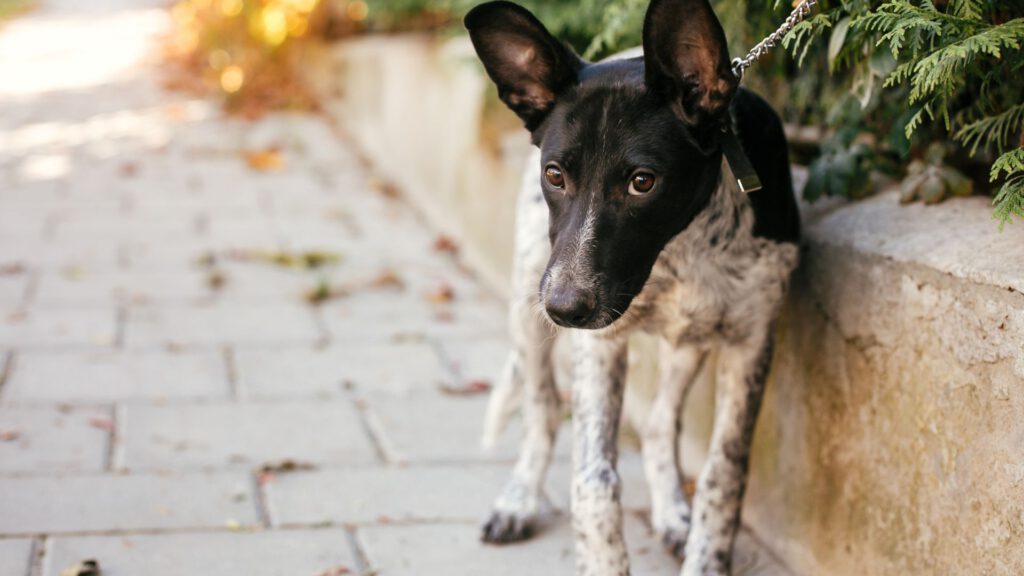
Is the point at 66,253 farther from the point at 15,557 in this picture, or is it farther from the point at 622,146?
the point at 622,146

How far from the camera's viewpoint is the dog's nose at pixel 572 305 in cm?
263

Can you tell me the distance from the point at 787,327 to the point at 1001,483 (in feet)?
3.32

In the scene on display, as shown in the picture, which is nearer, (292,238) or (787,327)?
(787,327)

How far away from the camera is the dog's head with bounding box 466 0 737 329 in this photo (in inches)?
104

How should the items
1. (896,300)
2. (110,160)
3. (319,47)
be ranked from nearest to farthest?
(896,300) → (110,160) → (319,47)

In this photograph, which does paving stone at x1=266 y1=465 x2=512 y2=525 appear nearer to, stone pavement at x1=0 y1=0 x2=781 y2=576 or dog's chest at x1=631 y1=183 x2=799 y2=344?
stone pavement at x1=0 y1=0 x2=781 y2=576

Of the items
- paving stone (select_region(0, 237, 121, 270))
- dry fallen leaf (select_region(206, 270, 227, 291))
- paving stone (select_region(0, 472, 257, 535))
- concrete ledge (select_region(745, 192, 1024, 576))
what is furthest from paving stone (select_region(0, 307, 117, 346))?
concrete ledge (select_region(745, 192, 1024, 576))

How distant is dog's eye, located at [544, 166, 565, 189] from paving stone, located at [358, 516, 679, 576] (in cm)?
127

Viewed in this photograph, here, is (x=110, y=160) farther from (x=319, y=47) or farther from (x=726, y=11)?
(x=726, y=11)

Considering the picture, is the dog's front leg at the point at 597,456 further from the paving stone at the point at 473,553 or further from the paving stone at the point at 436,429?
the paving stone at the point at 436,429

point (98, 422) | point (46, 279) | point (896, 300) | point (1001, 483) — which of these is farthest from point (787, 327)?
point (46, 279)

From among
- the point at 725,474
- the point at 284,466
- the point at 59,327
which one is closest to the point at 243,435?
the point at 284,466

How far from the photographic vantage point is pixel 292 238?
23.3 feet

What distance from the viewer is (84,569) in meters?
3.26
